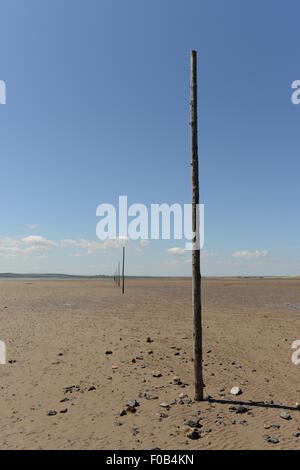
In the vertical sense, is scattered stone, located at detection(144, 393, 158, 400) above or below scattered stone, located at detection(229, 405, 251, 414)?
below

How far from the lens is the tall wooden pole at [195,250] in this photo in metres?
10.1

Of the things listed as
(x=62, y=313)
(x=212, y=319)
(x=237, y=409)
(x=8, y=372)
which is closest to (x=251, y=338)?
(x=212, y=319)

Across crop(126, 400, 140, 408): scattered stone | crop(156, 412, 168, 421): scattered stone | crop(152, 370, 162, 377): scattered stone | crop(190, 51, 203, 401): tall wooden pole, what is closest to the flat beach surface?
crop(156, 412, 168, 421): scattered stone

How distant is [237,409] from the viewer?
30.6 ft

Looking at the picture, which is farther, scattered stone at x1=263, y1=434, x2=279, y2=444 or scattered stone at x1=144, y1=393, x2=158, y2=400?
scattered stone at x1=144, y1=393, x2=158, y2=400

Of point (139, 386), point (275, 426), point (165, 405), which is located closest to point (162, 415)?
point (165, 405)

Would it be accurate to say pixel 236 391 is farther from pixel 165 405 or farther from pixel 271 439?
pixel 271 439

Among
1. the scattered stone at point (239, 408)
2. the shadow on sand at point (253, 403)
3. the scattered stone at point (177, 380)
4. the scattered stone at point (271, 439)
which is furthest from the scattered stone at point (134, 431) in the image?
the scattered stone at point (177, 380)

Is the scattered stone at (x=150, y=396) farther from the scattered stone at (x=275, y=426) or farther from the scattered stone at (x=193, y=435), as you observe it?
the scattered stone at (x=275, y=426)

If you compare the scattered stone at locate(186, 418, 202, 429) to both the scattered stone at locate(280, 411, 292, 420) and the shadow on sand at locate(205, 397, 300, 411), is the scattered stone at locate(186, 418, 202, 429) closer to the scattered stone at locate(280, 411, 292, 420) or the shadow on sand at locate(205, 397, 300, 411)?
the shadow on sand at locate(205, 397, 300, 411)

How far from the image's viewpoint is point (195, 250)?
33.6 ft

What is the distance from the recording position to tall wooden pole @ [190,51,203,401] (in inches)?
396
